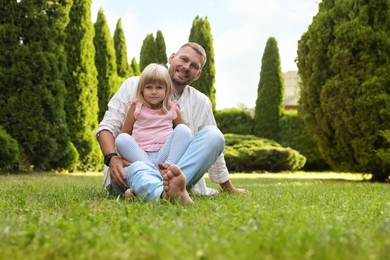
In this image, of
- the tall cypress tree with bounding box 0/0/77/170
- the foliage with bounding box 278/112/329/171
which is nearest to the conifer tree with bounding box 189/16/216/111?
the foliage with bounding box 278/112/329/171

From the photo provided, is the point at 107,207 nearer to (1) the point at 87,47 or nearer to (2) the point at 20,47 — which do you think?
(2) the point at 20,47

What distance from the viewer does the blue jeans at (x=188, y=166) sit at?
335 cm

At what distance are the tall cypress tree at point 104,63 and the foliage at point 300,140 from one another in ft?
23.3

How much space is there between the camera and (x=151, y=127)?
391 centimetres

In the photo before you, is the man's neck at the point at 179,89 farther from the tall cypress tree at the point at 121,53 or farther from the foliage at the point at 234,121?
the tall cypress tree at the point at 121,53

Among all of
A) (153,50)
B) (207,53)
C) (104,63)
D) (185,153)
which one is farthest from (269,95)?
(185,153)

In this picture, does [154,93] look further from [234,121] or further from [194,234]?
[234,121]

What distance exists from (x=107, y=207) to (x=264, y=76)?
17.4 meters

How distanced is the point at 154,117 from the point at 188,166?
0.58m

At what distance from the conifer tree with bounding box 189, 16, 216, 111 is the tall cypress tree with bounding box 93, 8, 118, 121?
493cm

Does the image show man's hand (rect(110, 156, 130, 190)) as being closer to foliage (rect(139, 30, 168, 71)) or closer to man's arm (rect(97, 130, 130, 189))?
man's arm (rect(97, 130, 130, 189))

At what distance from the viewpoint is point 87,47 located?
13.6m

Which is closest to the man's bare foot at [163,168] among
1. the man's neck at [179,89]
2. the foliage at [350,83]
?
the man's neck at [179,89]

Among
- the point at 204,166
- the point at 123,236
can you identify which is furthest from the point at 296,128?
the point at 123,236
